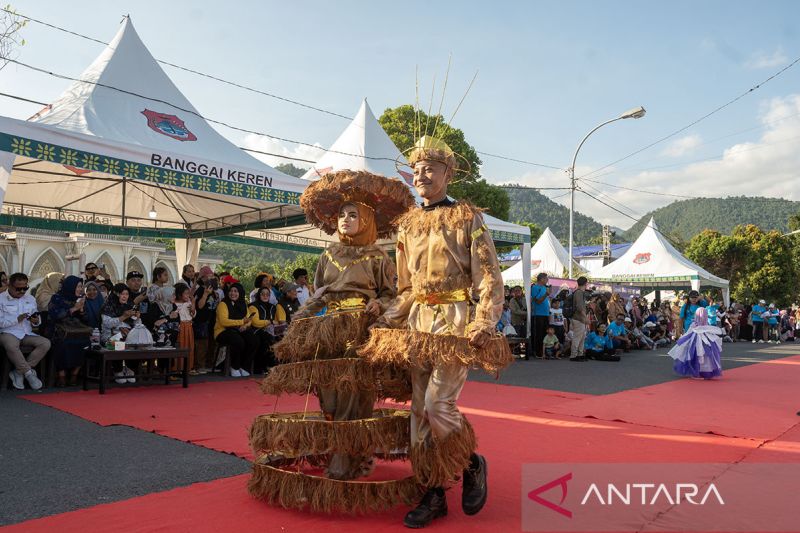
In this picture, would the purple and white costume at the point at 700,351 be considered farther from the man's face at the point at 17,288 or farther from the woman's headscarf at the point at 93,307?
the man's face at the point at 17,288

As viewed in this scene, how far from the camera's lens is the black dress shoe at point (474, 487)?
2.93m

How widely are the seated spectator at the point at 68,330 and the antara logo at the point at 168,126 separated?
2.72m

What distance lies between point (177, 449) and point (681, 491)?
334cm

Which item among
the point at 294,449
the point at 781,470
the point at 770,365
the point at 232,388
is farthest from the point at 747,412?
the point at 770,365

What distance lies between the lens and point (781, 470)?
3969 mm

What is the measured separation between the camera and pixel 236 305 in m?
8.97

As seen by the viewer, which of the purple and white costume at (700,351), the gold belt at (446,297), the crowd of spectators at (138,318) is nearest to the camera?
the gold belt at (446,297)

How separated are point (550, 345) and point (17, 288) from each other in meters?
10.0

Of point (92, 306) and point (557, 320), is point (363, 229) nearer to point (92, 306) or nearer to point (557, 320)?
point (92, 306)

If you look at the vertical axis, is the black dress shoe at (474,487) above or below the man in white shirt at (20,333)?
below

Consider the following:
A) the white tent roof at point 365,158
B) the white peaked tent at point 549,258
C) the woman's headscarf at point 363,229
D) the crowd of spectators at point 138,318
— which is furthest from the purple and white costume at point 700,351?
the white peaked tent at point 549,258

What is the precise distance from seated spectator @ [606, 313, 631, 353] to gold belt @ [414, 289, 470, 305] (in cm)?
1133

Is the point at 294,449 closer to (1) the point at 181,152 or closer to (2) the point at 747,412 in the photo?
(2) the point at 747,412

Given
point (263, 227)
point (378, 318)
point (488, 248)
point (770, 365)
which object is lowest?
point (770, 365)
